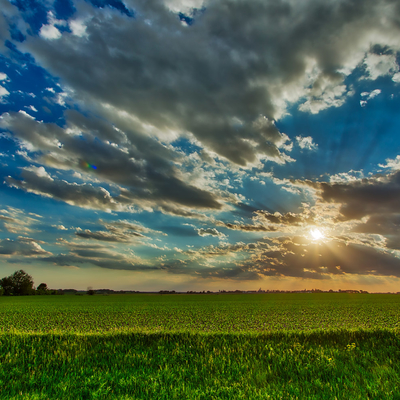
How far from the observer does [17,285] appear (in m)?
126

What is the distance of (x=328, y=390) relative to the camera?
569cm

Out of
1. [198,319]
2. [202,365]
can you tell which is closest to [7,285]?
[198,319]

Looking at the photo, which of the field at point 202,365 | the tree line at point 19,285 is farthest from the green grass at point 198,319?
the tree line at point 19,285

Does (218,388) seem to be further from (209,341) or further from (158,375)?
(209,341)

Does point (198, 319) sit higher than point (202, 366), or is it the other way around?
point (202, 366)

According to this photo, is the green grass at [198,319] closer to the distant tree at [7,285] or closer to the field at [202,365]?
the field at [202,365]

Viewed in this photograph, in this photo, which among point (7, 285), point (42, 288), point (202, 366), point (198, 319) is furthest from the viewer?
point (42, 288)

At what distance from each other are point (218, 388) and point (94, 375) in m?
3.06

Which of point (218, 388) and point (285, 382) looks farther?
point (285, 382)

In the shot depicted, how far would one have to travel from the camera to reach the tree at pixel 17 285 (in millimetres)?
124250

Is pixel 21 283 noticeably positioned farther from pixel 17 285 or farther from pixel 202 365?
pixel 202 365

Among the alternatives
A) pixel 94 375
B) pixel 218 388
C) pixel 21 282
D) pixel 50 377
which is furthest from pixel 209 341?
pixel 21 282

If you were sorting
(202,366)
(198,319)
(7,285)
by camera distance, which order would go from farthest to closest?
(7,285)
(198,319)
(202,366)

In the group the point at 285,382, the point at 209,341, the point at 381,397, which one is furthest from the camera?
the point at 209,341
